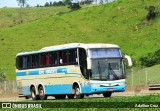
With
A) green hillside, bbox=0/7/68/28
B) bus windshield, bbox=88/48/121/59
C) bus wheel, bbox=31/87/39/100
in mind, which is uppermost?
green hillside, bbox=0/7/68/28

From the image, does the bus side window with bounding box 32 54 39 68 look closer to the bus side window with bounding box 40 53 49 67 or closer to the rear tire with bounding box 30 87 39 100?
the bus side window with bounding box 40 53 49 67

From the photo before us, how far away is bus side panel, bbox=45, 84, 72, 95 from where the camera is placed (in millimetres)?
37181

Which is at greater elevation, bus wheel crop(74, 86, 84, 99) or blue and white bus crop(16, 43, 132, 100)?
blue and white bus crop(16, 43, 132, 100)

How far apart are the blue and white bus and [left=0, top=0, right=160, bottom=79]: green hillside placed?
1582 inches

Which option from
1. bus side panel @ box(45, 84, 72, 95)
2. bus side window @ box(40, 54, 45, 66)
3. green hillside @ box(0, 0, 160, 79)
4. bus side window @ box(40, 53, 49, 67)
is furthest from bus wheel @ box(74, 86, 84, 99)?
green hillside @ box(0, 0, 160, 79)

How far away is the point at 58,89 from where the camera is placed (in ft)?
126

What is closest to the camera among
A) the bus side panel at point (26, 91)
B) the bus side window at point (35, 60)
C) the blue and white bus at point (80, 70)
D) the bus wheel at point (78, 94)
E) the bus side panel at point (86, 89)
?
the bus side panel at point (86, 89)

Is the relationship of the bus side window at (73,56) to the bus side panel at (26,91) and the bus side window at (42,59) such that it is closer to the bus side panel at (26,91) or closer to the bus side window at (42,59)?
the bus side window at (42,59)

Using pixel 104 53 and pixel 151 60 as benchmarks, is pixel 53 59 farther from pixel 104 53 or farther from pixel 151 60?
pixel 151 60

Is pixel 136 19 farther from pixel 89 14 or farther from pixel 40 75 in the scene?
pixel 40 75

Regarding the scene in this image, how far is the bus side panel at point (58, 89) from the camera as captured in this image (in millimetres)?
37181

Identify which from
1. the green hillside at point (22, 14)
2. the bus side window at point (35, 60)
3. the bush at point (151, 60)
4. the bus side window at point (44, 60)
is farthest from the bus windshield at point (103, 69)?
the green hillside at point (22, 14)

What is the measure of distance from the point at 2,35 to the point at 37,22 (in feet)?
32.8

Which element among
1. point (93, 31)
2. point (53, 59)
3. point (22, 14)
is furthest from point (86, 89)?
point (22, 14)
